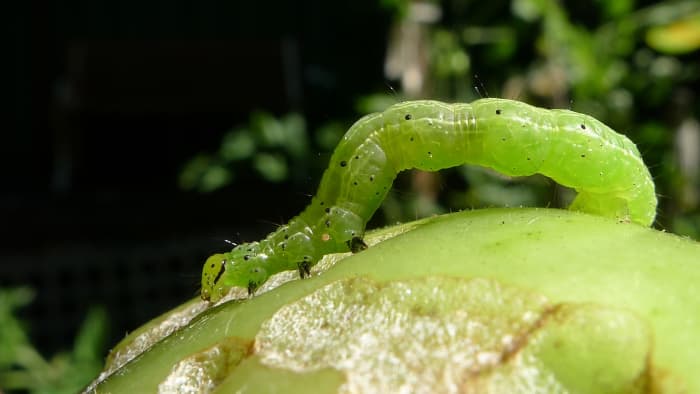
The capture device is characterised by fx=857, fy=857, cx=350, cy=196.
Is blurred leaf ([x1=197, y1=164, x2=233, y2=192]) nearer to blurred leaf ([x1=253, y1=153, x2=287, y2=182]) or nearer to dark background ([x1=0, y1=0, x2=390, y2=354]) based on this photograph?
blurred leaf ([x1=253, y1=153, x2=287, y2=182])

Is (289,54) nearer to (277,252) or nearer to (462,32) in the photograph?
(462,32)

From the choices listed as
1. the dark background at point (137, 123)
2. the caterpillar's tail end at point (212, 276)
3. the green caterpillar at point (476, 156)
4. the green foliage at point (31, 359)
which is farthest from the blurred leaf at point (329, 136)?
the caterpillar's tail end at point (212, 276)

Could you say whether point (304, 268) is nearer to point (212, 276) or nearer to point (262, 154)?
point (212, 276)

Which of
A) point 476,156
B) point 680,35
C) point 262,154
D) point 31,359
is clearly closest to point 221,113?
point 262,154

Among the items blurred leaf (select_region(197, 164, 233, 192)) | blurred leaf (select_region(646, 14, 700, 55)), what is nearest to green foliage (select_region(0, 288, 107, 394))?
blurred leaf (select_region(197, 164, 233, 192))

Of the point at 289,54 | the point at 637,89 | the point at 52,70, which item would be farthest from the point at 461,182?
the point at 52,70

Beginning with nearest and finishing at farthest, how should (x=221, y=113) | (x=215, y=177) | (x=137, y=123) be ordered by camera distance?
(x=215, y=177), (x=221, y=113), (x=137, y=123)

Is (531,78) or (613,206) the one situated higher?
(613,206)
